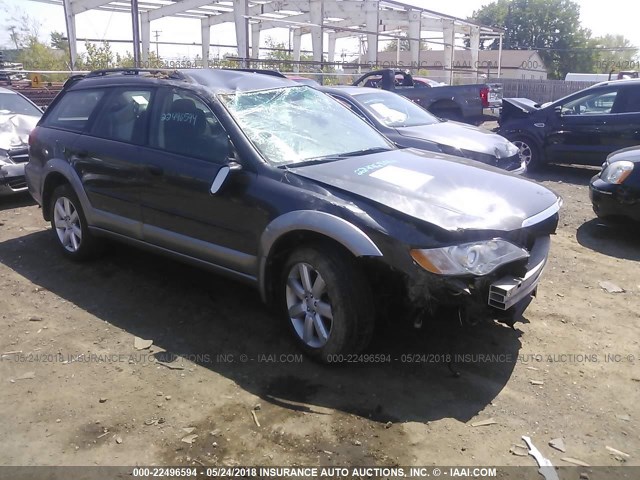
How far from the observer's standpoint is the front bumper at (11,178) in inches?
294

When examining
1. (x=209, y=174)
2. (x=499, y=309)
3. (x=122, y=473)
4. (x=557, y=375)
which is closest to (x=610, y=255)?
(x=557, y=375)

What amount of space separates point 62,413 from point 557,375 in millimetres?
2953

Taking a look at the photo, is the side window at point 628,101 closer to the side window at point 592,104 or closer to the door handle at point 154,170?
the side window at point 592,104

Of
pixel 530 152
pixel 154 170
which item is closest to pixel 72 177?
pixel 154 170

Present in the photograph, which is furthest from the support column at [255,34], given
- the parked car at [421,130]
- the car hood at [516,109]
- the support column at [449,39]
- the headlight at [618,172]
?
the headlight at [618,172]

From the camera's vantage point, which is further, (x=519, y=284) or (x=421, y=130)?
(x=421, y=130)

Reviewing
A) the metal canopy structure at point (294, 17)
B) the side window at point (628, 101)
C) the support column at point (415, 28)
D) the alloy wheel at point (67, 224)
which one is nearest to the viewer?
the alloy wheel at point (67, 224)

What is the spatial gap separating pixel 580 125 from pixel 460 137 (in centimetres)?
331

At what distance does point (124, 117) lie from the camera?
494 centimetres

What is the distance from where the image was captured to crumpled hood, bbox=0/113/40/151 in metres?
7.79

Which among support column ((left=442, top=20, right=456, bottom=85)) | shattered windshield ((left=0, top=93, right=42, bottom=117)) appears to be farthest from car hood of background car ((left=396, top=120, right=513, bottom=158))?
support column ((left=442, top=20, right=456, bottom=85))

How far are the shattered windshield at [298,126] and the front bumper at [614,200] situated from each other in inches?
117

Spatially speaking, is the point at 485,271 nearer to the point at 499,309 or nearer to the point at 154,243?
the point at 499,309

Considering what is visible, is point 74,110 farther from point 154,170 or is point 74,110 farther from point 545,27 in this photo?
point 545,27
